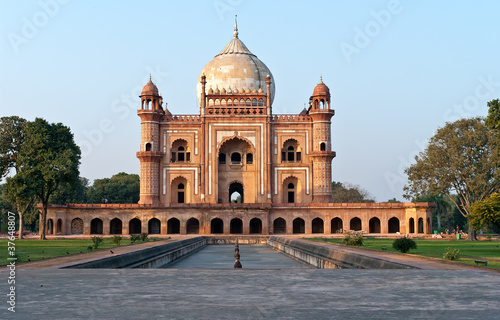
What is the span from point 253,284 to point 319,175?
118ft

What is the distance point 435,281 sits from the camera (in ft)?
23.9

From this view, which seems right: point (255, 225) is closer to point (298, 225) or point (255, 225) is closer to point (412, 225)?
point (298, 225)

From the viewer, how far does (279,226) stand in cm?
4275

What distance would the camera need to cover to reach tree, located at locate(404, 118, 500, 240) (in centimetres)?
3397

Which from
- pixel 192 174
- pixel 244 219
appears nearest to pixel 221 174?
pixel 192 174

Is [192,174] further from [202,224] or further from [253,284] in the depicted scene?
[253,284]

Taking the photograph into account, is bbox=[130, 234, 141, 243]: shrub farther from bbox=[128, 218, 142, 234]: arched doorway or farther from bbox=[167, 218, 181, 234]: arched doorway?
bbox=[167, 218, 181, 234]: arched doorway

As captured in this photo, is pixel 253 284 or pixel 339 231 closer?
pixel 253 284

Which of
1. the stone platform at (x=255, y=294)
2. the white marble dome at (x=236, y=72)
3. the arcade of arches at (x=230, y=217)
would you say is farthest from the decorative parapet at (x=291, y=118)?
the stone platform at (x=255, y=294)

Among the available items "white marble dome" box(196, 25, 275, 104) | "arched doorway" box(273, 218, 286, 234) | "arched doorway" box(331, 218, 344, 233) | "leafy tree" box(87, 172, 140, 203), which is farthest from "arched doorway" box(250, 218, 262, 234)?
"leafy tree" box(87, 172, 140, 203)

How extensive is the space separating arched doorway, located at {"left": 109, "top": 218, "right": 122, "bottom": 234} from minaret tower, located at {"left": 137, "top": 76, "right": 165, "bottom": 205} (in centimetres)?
279

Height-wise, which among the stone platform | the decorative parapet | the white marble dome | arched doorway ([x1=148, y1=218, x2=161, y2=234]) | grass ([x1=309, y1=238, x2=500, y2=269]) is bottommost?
grass ([x1=309, y1=238, x2=500, y2=269])

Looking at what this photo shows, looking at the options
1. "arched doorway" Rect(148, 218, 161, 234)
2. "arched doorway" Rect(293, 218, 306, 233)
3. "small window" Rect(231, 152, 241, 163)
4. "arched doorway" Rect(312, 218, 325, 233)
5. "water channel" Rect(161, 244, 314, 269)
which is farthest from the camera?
"small window" Rect(231, 152, 241, 163)

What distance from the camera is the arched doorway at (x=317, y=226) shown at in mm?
43144
